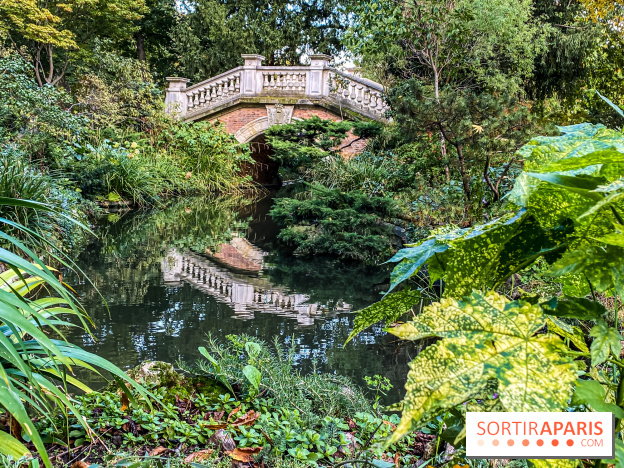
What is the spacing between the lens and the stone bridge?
14.2 metres

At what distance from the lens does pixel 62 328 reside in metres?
3.94

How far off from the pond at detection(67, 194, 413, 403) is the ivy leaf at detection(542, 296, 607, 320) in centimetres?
153

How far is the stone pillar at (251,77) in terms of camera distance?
613 inches

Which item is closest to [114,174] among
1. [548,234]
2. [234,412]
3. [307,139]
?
[307,139]

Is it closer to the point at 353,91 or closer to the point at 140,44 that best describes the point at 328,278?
the point at 353,91

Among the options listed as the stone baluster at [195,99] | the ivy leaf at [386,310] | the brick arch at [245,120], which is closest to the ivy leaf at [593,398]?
the ivy leaf at [386,310]

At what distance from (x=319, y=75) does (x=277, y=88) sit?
58.0 inches

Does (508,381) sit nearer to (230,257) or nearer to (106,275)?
(106,275)

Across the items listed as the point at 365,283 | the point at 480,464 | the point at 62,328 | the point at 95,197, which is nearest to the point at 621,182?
the point at 480,464

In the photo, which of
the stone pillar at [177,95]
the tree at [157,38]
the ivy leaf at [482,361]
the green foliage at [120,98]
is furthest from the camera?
the tree at [157,38]

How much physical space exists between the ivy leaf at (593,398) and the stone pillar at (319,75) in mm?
14656

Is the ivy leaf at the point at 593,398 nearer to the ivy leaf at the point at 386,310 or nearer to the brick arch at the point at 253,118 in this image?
the ivy leaf at the point at 386,310

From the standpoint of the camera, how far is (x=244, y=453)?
1813 millimetres

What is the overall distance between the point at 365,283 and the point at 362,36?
5.65 metres
